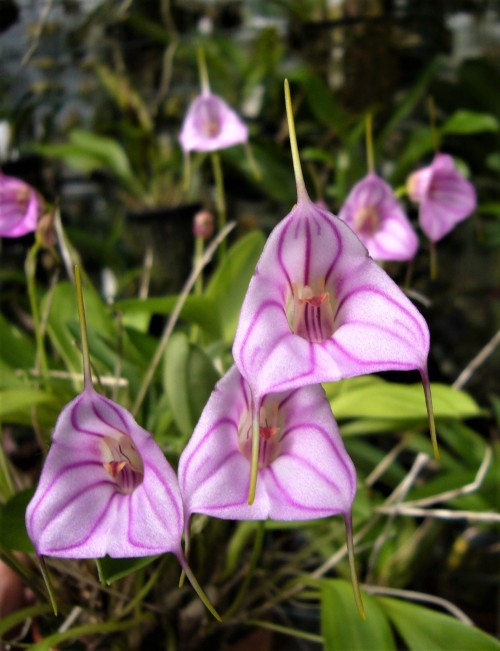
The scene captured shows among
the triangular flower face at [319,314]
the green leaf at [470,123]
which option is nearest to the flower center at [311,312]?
the triangular flower face at [319,314]

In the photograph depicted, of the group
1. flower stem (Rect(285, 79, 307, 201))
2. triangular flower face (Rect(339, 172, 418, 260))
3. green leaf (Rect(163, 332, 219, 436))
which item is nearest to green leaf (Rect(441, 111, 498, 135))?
triangular flower face (Rect(339, 172, 418, 260))

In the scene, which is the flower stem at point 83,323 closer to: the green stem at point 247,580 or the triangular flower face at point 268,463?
the triangular flower face at point 268,463

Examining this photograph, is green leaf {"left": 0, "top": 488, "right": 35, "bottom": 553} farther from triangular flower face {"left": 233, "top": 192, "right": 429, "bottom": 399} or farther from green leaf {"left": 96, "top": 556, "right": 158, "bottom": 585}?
triangular flower face {"left": 233, "top": 192, "right": 429, "bottom": 399}

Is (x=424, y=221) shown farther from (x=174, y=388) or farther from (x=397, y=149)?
(x=397, y=149)

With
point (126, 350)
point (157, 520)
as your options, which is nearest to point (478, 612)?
point (126, 350)

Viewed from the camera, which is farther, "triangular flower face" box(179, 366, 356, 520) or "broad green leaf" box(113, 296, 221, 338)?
"broad green leaf" box(113, 296, 221, 338)

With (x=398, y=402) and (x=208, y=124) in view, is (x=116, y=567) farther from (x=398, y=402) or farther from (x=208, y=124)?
(x=208, y=124)
